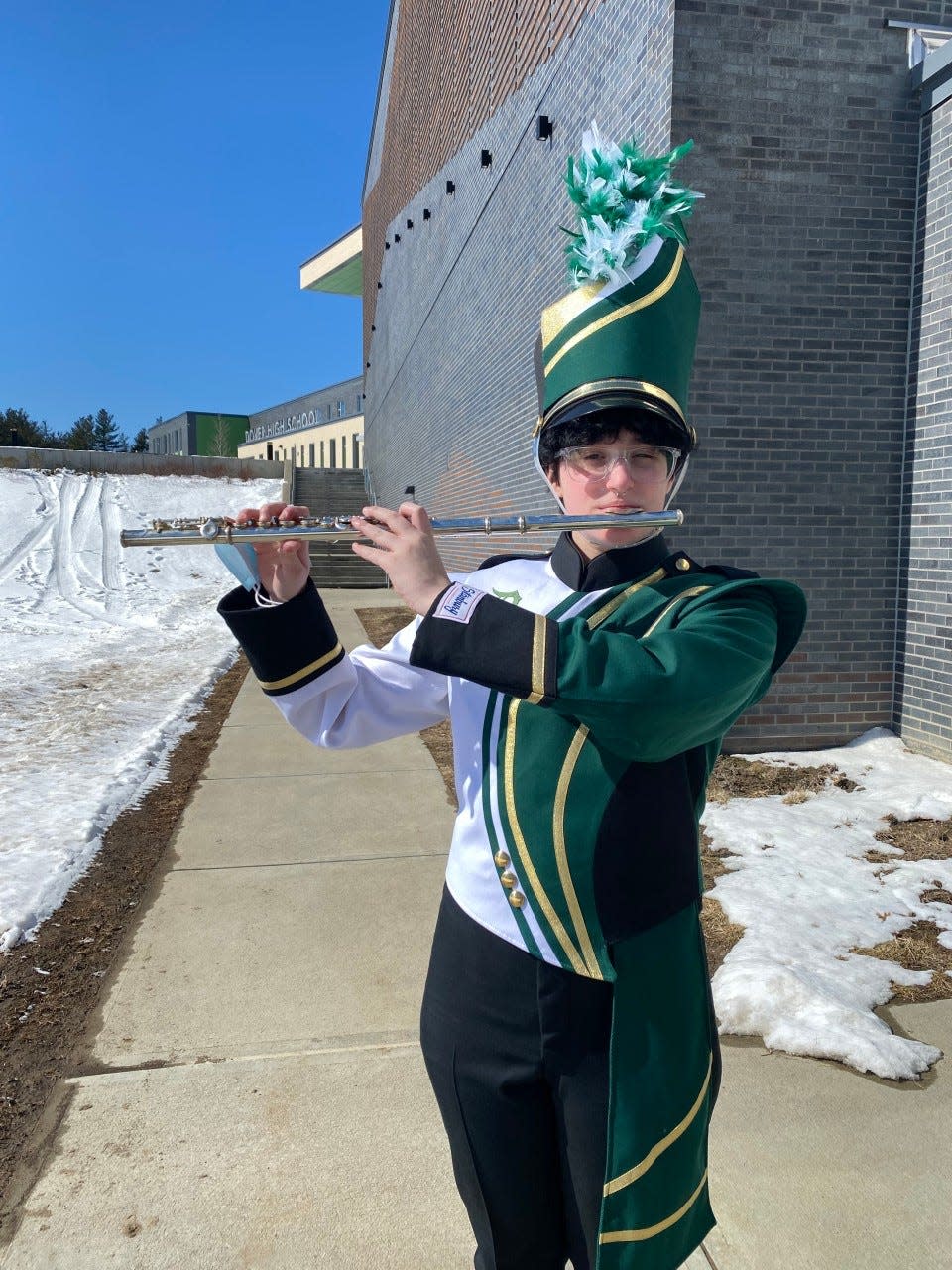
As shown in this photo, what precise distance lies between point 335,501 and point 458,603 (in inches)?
1061

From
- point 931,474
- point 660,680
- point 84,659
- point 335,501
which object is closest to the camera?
point 660,680

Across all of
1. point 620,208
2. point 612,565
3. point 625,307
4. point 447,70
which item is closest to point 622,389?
point 625,307

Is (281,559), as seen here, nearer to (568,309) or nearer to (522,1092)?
(568,309)

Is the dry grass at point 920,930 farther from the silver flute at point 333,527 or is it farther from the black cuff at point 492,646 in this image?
the black cuff at point 492,646

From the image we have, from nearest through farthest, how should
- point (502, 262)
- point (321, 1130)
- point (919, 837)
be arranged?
point (321, 1130), point (919, 837), point (502, 262)

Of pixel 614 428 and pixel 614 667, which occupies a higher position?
pixel 614 428

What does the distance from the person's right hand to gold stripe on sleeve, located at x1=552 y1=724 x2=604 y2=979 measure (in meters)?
0.55

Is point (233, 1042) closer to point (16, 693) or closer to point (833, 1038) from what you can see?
point (833, 1038)

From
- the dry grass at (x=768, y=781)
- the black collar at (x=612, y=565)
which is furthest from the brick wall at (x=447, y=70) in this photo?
the black collar at (x=612, y=565)

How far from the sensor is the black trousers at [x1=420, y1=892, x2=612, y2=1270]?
4.26 ft

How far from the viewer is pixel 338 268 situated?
44531 mm

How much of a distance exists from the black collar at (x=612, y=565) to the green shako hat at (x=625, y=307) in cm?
18

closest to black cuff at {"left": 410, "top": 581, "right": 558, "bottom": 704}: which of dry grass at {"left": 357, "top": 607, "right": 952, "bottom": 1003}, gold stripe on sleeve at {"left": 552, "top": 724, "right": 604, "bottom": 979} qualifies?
gold stripe on sleeve at {"left": 552, "top": 724, "right": 604, "bottom": 979}

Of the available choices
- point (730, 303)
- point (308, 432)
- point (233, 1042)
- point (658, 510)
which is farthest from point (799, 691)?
point (308, 432)
